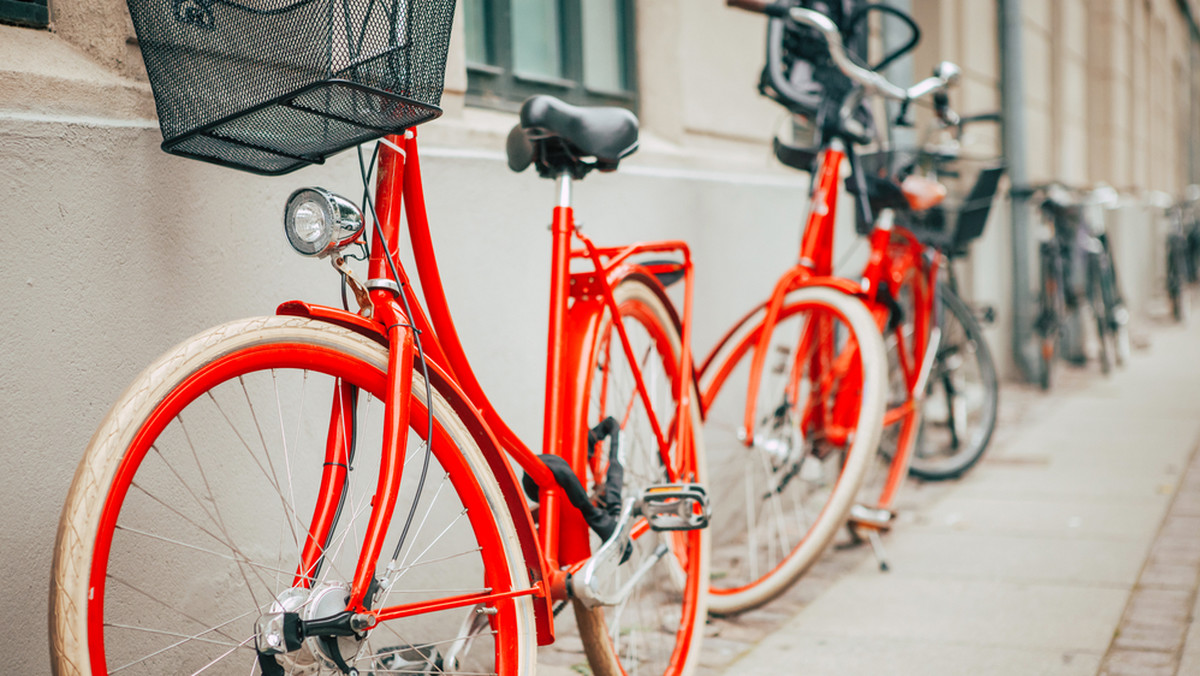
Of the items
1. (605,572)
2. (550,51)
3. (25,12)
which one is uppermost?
(550,51)

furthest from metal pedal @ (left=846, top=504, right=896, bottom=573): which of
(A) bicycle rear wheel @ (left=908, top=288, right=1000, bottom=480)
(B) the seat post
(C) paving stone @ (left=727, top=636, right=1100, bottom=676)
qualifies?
(B) the seat post

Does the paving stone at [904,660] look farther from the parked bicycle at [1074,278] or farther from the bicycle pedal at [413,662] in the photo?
the parked bicycle at [1074,278]

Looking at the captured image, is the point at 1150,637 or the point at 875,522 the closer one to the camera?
the point at 1150,637

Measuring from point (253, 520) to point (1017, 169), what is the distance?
22.2ft

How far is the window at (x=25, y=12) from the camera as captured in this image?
1911mm

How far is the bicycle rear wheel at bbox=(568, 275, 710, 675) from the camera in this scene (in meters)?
2.51

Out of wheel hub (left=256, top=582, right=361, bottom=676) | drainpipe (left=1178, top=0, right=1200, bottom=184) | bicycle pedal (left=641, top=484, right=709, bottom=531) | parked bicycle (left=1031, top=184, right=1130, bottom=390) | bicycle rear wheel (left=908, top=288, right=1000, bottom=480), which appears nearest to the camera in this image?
wheel hub (left=256, top=582, right=361, bottom=676)

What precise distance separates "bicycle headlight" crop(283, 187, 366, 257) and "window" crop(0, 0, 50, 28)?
71 cm

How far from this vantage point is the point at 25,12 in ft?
6.38

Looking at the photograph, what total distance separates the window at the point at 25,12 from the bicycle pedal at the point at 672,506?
1.53 metres

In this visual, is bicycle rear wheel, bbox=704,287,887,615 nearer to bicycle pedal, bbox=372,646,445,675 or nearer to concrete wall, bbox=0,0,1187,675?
concrete wall, bbox=0,0,1187,675

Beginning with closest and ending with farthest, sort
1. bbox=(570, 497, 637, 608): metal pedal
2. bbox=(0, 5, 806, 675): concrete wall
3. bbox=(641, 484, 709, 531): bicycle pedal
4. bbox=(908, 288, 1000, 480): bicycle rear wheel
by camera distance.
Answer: bbox=(0, 5, 806, 675): concrete wall
bbox=(570, 497, 637, 608): metal pedal
bbox=(641, 484, 709, 531): bicycle pedal
bbox=(908, 288, 1000, 480): bicycle rear wheel

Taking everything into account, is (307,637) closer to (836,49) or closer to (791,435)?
(791,435)

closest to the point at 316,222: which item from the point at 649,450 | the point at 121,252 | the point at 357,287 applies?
the point at 357,287
